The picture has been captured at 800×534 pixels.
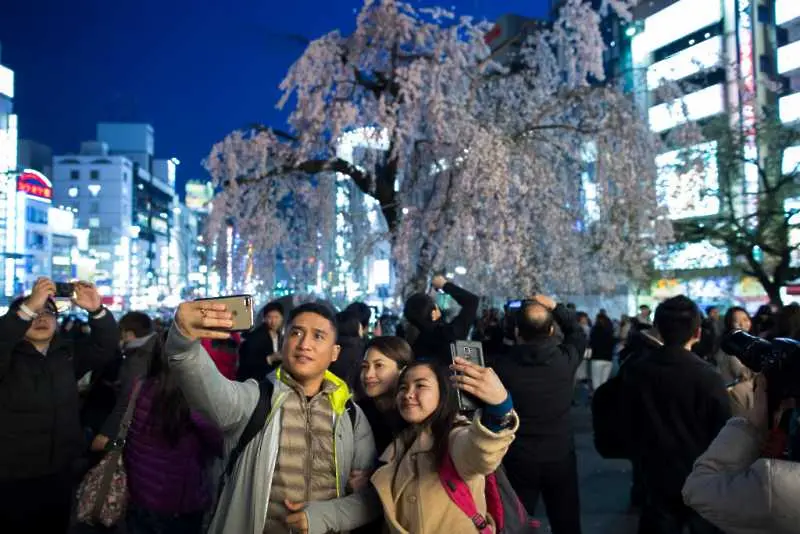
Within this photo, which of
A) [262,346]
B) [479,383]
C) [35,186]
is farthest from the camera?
[35,186]

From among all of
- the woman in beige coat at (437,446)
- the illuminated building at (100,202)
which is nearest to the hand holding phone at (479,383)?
the woman in beige coat at (437,446)

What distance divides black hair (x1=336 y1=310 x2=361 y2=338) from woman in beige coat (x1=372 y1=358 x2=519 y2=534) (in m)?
2.42

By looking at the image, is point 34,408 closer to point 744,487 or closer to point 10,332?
point 10,332

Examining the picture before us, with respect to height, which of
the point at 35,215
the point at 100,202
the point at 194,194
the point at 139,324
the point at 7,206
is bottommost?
the point at 139,324

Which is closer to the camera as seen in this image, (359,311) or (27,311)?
(27,311)

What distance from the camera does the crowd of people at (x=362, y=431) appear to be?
6.37ft

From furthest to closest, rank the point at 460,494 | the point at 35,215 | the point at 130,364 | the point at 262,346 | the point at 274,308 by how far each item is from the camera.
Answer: the point at 35,215 < the point at 274,308 < the point at 262,346 < the point at 130,364 < the point at 460,494

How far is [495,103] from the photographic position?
12.5 meters

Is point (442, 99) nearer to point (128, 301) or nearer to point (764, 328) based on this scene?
point (764, 328)

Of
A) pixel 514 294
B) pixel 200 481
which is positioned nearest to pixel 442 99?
pixel 514 294

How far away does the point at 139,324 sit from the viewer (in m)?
5.35

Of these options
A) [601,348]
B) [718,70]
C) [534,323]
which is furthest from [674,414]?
[718,70]

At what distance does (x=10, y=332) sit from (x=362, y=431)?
210cm

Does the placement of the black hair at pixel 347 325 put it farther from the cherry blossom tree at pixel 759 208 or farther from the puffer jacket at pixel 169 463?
the cherry blossom tree at pixel 759 208
